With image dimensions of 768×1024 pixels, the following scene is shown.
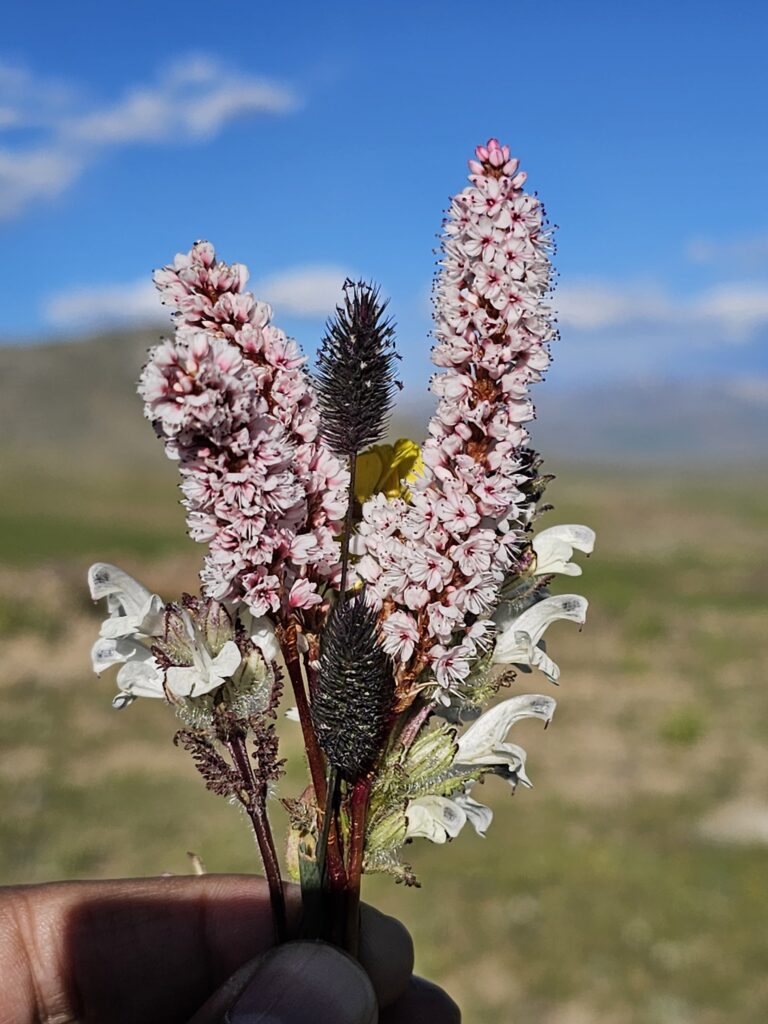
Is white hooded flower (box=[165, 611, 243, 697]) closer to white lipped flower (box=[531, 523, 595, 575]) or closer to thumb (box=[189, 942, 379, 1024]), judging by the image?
thumb (box=[189, 942, 379, 1024])

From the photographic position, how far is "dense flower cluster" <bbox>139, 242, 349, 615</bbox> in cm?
157

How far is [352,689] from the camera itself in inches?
70.8

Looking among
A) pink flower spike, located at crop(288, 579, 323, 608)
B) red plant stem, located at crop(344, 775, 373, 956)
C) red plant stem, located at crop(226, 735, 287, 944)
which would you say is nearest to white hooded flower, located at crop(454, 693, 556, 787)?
red plant stem, located at crop(344, 775, 373, 956)

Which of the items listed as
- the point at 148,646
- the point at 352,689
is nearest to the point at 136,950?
the point at 148,646

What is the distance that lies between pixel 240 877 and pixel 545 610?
5.04 ft

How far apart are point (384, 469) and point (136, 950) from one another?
174 cm

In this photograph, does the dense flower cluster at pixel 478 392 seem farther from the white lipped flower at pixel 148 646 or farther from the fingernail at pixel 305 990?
the fingernail at pixel 305 990

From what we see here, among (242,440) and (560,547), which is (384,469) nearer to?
(560,547)

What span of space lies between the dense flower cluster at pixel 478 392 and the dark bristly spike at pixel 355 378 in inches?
4.1

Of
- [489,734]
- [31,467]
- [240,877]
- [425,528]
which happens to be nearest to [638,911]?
[240,877]

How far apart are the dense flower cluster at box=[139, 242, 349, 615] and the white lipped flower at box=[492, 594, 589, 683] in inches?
17.2

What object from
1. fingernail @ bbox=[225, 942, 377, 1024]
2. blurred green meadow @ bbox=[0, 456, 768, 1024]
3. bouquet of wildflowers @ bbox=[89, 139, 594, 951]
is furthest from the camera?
blurred green meadow @ bbox=[0, 456, 768, 1024]

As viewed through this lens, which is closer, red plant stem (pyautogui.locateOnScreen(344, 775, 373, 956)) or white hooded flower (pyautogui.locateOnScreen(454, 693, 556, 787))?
red plant stem (pyautogui.locateOnScreen(344, 775, 373, 956))

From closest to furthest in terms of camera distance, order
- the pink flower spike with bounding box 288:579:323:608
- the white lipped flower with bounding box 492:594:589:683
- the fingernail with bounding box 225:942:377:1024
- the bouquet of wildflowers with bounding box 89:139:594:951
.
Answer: the bouquet of wildflowers with bounding box 89:139:594:951, the pink flower spike with bounding box 288:579:323:608, the fingernail with bounding box 225:942:377:1024, the white lipped flower with bounding box 492:594:589:683
